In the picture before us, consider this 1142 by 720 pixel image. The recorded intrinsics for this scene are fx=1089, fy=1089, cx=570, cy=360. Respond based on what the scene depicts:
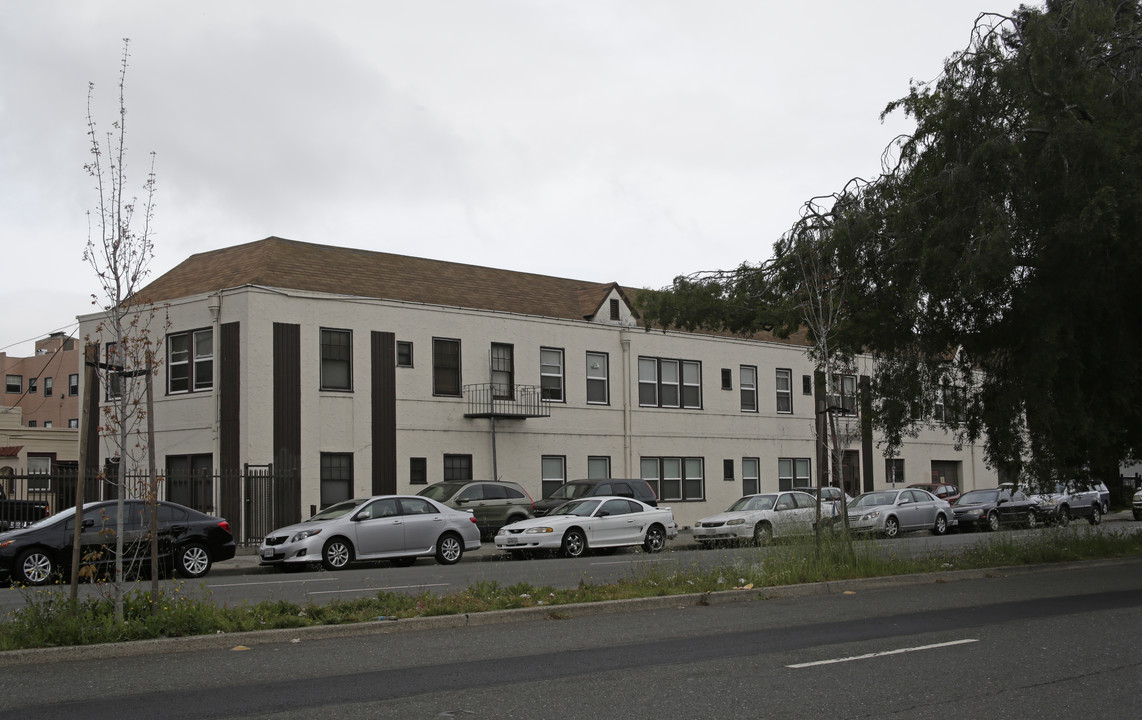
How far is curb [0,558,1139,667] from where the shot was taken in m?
9.64

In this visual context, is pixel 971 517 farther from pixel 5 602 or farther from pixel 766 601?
pixel 5 602

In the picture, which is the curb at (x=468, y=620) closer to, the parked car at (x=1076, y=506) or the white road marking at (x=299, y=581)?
the white road marking at (x=299, y=581)

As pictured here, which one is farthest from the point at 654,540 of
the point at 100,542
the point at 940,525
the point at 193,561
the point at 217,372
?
the point at 100,542

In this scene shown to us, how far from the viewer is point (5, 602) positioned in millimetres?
14336

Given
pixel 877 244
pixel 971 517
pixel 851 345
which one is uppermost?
pixel 877 244

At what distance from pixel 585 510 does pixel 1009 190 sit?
472 inches

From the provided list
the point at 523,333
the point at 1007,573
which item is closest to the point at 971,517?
the point at 523,333

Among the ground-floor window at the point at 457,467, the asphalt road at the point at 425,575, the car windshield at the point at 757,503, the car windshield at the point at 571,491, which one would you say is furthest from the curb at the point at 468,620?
the ground-floor window at the point at 457,467

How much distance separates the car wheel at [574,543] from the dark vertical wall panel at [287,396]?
813 centimetres

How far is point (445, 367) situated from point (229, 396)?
632 centimetres

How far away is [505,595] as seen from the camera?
13047 mm

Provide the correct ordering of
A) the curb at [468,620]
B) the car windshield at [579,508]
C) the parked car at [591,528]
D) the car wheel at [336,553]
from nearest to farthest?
the curb at [468,620] < the car wheel at [336,553] < the parked car at [591,528] < the car windshield at [579,508]

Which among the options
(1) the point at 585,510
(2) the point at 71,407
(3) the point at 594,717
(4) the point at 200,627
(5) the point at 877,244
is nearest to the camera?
(3) the point at 594,717

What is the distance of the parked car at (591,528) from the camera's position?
77.5ft
